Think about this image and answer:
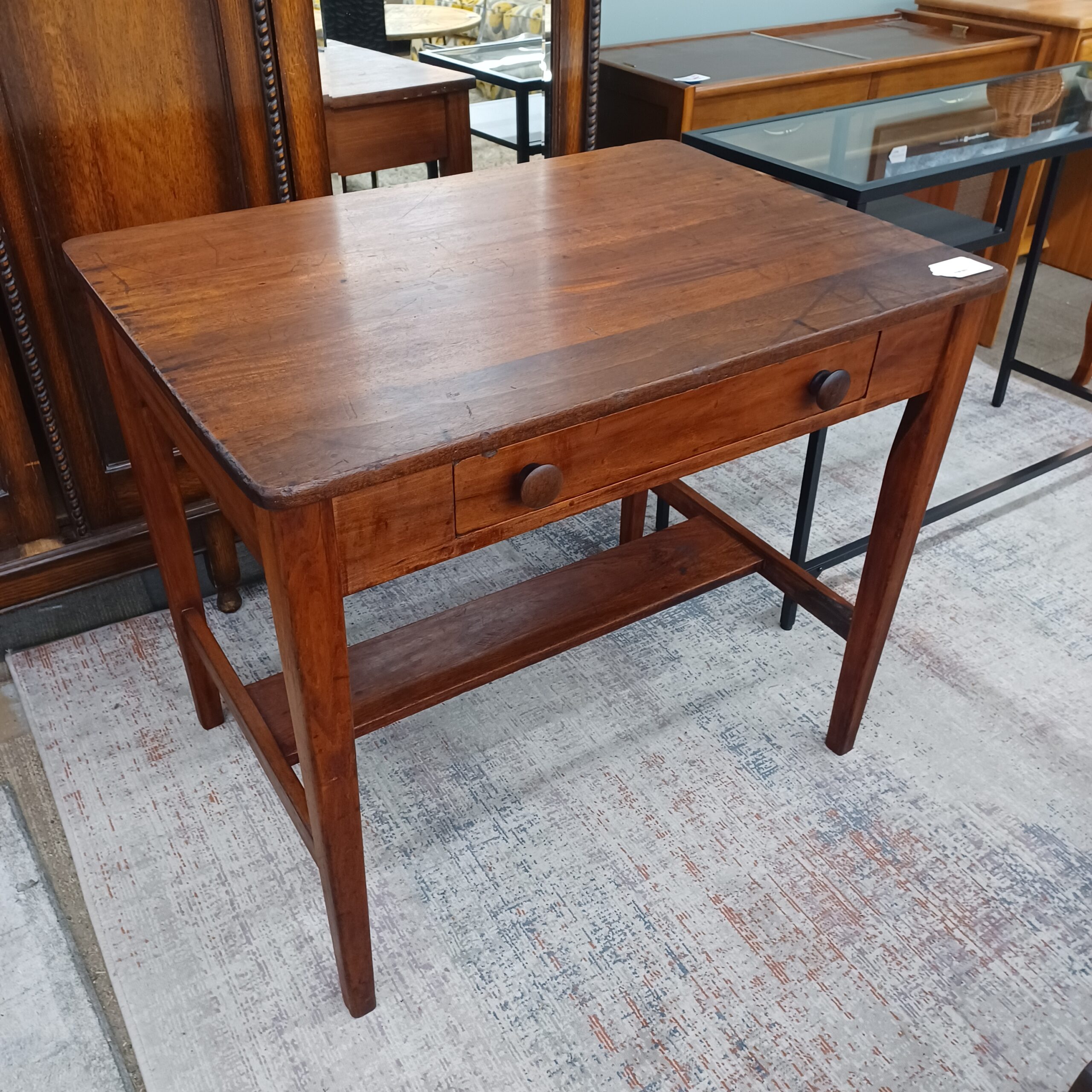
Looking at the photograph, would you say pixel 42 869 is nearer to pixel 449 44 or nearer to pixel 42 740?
pixel 42 740

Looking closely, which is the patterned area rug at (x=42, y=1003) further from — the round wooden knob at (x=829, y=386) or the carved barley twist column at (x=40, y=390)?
the round wooden knob at (x=829, y=386)

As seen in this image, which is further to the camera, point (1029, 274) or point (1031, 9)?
point (1031, 9)

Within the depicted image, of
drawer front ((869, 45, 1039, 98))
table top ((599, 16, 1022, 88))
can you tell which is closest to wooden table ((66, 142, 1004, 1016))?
table top ((599, 16, 1022, 88))

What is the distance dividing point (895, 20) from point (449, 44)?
2.21 metres

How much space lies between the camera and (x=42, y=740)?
1.81 meters

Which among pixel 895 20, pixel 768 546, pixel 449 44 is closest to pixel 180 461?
pixel 449 44

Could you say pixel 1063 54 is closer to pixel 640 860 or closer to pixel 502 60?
pixel 502 60

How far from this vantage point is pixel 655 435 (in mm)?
1145

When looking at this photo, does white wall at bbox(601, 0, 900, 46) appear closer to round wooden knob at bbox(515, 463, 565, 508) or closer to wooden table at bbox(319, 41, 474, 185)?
wooden table at bbox(319, 41, 474, 185)

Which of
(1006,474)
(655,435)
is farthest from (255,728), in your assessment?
(1006,474)

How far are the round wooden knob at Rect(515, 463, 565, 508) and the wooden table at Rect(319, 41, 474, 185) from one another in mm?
1082

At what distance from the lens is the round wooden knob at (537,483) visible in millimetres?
1047

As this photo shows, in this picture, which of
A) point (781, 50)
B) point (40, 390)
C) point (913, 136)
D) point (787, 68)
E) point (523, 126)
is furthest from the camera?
point (781, 50)

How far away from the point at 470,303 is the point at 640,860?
92 cm
